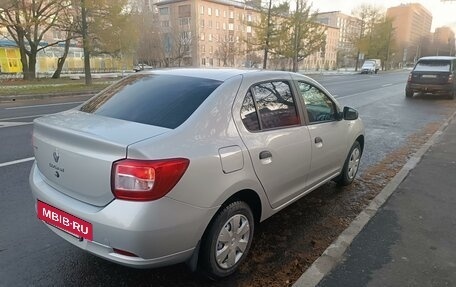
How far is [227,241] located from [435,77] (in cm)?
1652

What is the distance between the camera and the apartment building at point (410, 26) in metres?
72.4

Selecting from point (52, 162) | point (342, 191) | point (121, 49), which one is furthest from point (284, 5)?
point (52, 162)

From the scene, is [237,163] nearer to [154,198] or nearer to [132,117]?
[154,198]

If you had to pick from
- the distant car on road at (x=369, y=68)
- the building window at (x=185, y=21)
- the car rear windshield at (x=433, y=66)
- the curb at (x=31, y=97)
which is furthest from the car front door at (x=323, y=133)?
the building window at (x=185, y=21)

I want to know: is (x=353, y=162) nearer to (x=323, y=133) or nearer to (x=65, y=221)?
(x=323, y=133)

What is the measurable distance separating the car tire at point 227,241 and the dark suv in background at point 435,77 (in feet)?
53.2

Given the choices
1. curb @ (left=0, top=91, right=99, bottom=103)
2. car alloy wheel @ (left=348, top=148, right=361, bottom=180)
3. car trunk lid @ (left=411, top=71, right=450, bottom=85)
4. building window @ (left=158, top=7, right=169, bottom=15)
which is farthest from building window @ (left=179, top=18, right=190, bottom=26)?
car alloy wheel @ (left=348, top=148, right=361, bottom=180)

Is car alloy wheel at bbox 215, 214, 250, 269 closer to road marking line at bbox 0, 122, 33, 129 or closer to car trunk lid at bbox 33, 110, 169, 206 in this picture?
car trunk lid at bbox 33, 110, 169, 206

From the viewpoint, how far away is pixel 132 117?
2.79 m

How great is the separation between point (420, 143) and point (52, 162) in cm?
752

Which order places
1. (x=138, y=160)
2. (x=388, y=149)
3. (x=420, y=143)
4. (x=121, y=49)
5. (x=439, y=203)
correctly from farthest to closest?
(x=121, y=49) → (x=420, y=143) → (x=388, y=149) → (x=439, y=203) → (x=138, y=160)

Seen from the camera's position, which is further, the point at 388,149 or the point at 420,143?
the point at 420,143

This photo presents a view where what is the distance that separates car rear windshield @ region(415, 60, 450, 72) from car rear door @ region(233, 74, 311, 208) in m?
15.4

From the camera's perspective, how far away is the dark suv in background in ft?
52.0
